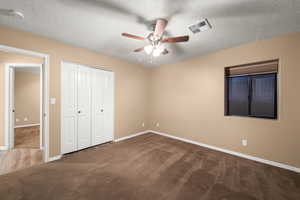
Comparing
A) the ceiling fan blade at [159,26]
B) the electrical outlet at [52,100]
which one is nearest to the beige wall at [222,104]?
the ceiling fan blade at [159,26]

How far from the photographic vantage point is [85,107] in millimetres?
3029

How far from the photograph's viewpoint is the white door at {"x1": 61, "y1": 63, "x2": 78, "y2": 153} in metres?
2.67

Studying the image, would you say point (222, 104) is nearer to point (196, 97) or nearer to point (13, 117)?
point (196, 97)

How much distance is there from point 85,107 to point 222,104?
3.47m

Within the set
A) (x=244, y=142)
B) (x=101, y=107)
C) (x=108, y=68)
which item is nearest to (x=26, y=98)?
(x=101, y=107)

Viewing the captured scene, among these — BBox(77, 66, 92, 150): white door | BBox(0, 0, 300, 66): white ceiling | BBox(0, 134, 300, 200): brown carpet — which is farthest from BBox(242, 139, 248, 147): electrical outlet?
BBox(77, 66, 92, 150): white door

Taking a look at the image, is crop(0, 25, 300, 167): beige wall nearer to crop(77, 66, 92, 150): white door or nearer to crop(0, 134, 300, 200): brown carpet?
crop(77, 66, 92, 150): white door

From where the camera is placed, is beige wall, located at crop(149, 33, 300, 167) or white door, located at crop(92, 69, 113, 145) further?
white door, located at crop(92, 69, 113, 145)

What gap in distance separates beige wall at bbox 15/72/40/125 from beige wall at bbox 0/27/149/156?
429cm

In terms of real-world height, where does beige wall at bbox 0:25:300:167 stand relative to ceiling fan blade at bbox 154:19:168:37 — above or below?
below

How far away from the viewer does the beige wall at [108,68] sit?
223 centimetres

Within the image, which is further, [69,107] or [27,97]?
[27,97]

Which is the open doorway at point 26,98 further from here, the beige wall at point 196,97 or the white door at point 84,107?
the beige wall at point 196,97

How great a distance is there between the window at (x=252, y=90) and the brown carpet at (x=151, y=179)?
1112 millimetres
